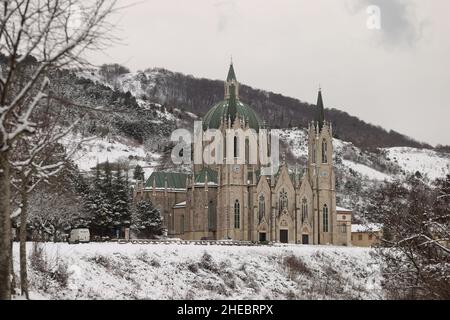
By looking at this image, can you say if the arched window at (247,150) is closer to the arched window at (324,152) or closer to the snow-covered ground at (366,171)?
the arched window at (324,152)

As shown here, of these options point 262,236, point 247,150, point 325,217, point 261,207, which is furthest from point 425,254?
point 325,217

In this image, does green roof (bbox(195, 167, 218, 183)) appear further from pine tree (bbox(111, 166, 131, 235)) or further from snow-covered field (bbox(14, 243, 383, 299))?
snow-covered field (bbox(14, 243, 383, 299))

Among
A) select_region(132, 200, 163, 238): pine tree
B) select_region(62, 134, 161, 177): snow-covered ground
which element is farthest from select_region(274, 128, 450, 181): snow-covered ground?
select_region(132, 200, 163, 238): pine tree

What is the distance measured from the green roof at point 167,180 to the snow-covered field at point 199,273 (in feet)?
95.2

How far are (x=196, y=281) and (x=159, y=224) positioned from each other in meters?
33.1

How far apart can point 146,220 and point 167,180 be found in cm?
1244

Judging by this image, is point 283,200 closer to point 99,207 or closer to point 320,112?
point 320,112

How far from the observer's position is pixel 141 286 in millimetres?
38875

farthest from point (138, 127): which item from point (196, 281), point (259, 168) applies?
point (196, 281)

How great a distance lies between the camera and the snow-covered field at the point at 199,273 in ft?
110

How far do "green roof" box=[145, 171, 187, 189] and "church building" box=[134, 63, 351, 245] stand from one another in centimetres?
13

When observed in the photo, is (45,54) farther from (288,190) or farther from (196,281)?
(288,190)

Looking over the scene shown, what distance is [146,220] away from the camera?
7631 centimetres

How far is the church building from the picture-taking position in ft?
258
